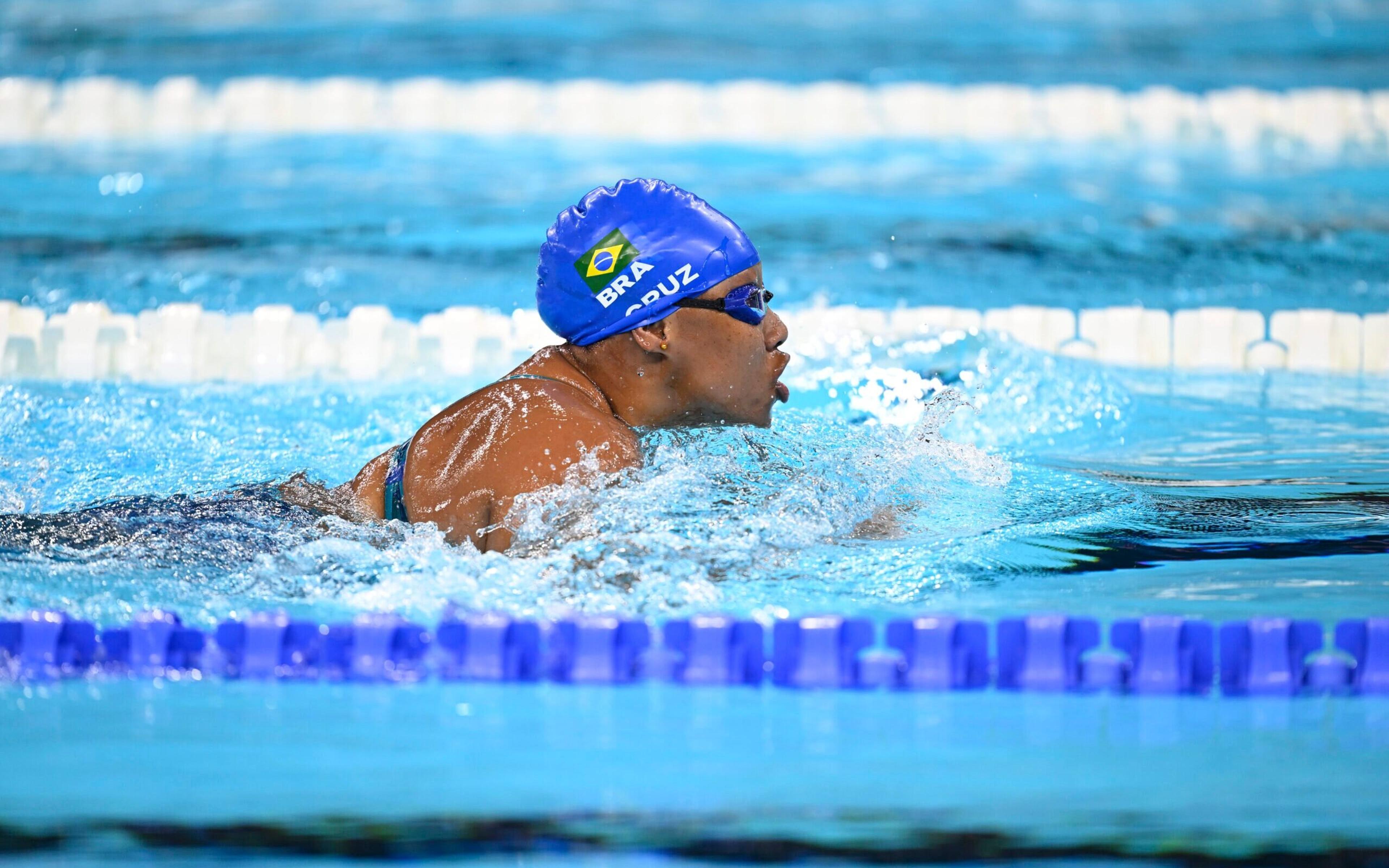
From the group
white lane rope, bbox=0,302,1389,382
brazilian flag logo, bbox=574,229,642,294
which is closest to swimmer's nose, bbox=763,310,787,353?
brazilian flag logo, bbox=574,229,642,294

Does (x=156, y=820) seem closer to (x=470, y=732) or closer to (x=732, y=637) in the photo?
(x=470, y=732)

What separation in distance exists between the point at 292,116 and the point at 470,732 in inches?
293

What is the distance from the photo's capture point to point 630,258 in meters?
2.59

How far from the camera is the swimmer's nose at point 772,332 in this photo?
2623 mm

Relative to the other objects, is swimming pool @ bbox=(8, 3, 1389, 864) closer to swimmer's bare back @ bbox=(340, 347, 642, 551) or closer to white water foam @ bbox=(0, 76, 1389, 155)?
swimmer's bare back @ bbox=(340, 347, 642, 551)

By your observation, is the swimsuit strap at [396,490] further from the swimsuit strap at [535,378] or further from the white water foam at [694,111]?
the white water foam at [694,111]

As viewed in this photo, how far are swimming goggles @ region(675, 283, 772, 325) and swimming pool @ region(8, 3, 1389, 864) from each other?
29cm

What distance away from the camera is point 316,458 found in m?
3.97

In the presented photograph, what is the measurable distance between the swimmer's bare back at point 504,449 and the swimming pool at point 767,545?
6 cm

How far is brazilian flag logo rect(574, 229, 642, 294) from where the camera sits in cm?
258

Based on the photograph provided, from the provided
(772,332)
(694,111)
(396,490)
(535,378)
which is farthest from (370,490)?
(694,111)

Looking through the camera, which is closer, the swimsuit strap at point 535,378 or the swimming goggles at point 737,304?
the swimsuit strap at point 535,378

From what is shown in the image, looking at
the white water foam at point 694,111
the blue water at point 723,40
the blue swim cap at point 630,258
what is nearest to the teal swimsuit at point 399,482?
the blue swim cap at point 630,258

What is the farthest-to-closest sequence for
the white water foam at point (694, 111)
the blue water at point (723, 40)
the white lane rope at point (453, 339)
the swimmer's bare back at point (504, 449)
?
the blue water at point (723, 40), the white water foam at point (694, 111), the white lane rope at point (453, 339), the swimmer's bare back at point (504, 449)
